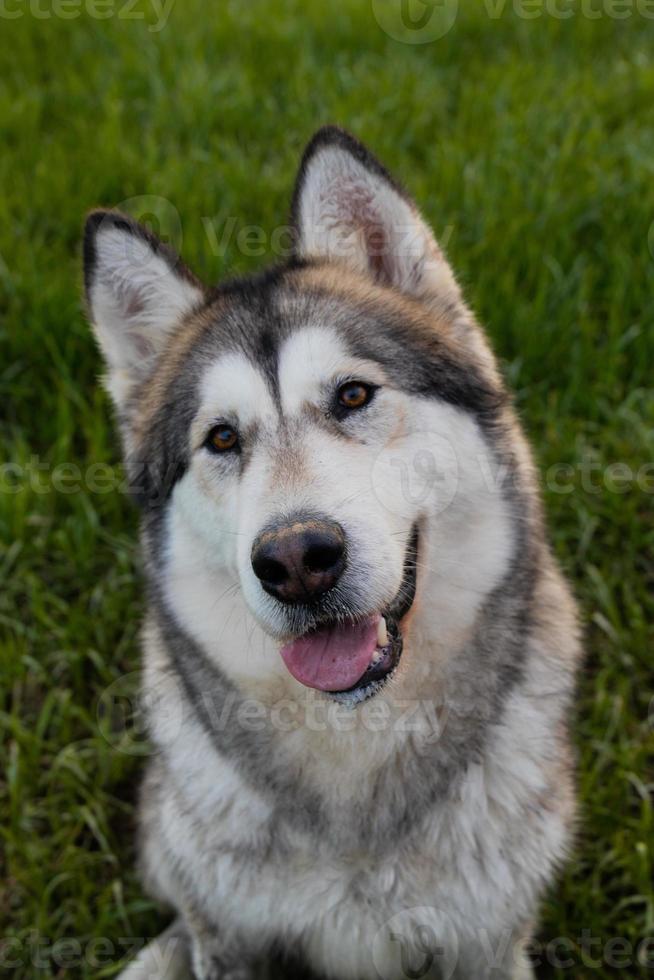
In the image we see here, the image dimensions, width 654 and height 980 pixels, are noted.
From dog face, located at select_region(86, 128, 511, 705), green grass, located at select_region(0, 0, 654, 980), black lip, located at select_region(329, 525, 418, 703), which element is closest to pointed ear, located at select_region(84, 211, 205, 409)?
dog face, located at select_region(86, 128, 511, 705)

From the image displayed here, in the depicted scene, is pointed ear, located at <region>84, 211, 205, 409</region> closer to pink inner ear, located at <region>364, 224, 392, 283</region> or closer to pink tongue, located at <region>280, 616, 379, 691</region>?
pink inner ear, located at <region>364, 224, 392, 283</region>

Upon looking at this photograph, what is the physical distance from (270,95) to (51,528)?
3.00m

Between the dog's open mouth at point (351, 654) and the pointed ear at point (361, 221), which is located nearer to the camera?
the dog's open mouth at point (351, 654)

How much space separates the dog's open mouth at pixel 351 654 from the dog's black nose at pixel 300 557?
190 millimetres

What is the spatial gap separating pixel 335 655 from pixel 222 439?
0.66 metres

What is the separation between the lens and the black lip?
92.3 inches

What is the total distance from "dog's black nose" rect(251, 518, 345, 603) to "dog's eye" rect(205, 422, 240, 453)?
1.65ft

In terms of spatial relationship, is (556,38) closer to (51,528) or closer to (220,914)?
(51,528)

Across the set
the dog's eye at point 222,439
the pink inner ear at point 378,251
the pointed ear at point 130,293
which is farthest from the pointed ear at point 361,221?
the dog's eye at point 222,439

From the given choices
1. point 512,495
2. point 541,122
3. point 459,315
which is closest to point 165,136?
point 541,122

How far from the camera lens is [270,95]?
224 inches

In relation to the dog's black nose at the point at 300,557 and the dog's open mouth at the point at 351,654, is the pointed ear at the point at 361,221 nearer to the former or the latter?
the dog's open mouth at the point at 351,654

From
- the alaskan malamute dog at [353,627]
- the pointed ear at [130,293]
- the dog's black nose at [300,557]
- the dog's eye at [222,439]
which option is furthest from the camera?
the pointed ear at [130,293]

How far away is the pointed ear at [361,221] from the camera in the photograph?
2.71m
